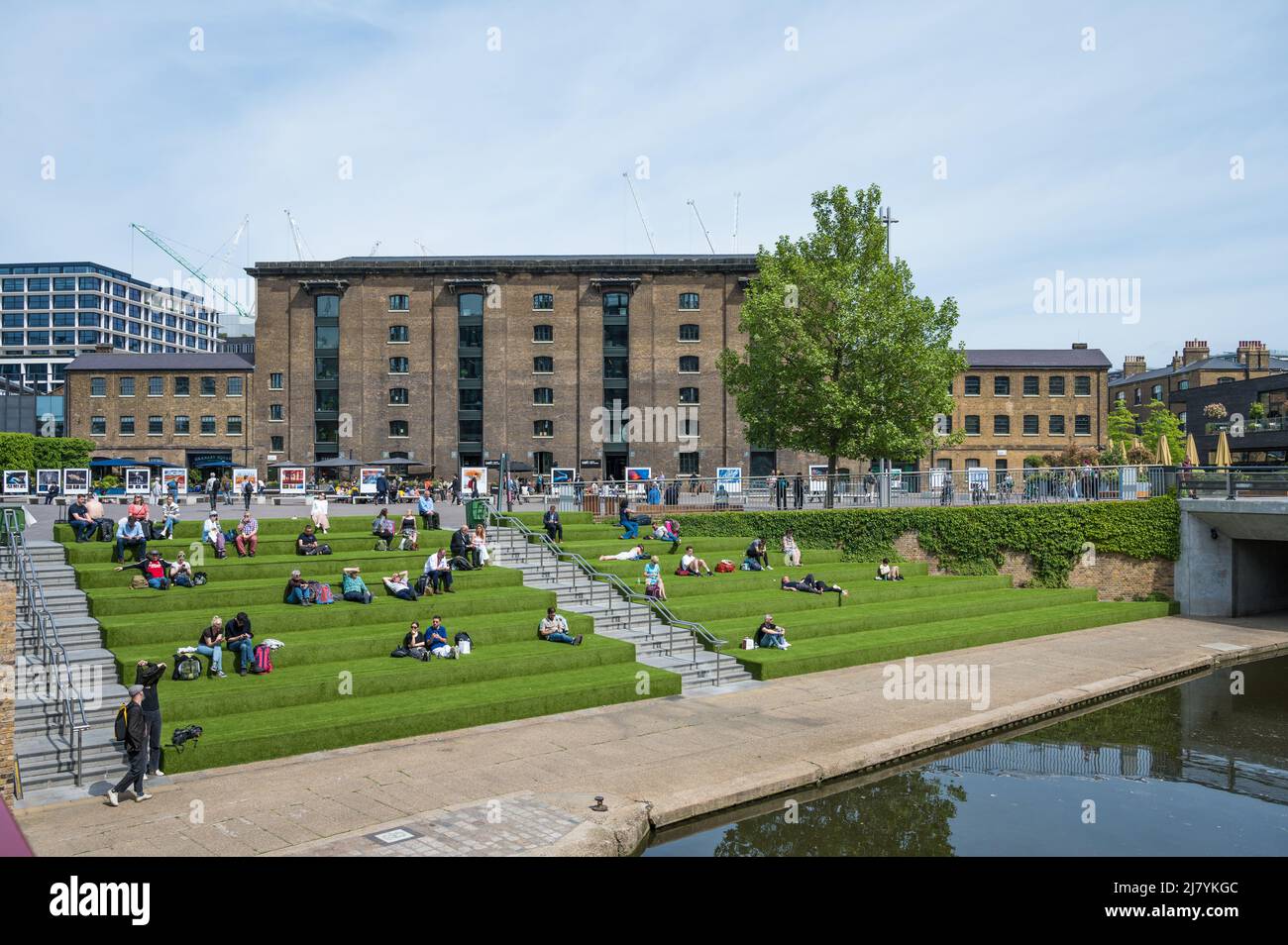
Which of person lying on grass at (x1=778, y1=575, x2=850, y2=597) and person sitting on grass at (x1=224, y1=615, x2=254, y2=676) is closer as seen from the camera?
person sitting on grass at (x1=224, y1=615, x2=254, y2=676)

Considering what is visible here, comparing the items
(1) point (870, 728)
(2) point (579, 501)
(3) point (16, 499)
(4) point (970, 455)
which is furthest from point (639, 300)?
(1) point (870, 728)

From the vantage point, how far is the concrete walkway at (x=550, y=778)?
11.5 metres

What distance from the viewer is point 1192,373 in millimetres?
83062

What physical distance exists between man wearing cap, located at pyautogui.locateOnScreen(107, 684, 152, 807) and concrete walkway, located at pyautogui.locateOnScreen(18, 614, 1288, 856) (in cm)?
21

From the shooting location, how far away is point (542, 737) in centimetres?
1623

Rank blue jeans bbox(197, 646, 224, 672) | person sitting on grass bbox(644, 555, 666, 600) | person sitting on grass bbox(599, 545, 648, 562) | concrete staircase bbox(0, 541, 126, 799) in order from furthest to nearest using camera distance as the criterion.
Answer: person sitting on grass bbox(599, 545, 648, 562), person sitting on grass bbox(644, 555, 666, 600), blue jeans bbox(197, 646, 224, 672), concrete staircase bbox(0, 541, 126, 799)

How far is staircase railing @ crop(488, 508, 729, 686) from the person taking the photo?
73.9 ft

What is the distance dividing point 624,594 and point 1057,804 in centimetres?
1326

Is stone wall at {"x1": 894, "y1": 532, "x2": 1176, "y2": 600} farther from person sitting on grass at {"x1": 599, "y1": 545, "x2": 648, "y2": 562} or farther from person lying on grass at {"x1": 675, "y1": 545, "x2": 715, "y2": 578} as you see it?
person sitting on grass at {"x1": 599, "y1": 545, "x2": 648, "y2": 562}

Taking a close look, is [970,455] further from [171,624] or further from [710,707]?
[171,624]

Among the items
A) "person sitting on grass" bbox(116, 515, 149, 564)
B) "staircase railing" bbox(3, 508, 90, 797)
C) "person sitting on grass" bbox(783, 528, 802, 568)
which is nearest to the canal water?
"staircase railing" bbox(3, 508, 90, 797)

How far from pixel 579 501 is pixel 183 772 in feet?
79.8

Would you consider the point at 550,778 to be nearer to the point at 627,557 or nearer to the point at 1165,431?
the point at 627,557
